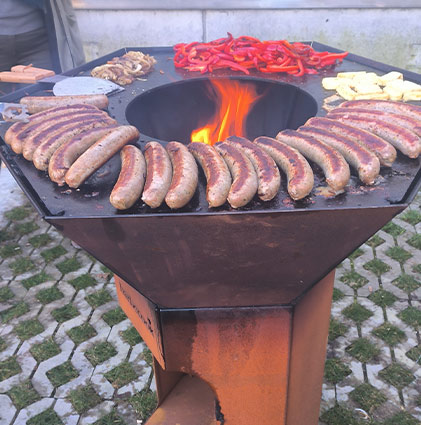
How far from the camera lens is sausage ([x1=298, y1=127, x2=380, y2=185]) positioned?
211 centimetres

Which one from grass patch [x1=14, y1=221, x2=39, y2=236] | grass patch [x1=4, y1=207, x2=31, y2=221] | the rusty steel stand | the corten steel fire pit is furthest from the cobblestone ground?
the rusty steel stand

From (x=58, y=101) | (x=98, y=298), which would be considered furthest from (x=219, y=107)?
(x=98, y=298)

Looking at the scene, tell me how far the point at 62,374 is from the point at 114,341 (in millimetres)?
600

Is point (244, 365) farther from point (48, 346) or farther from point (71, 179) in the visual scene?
point (48, 346)

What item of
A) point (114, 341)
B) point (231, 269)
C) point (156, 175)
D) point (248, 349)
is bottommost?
point (114, 341)

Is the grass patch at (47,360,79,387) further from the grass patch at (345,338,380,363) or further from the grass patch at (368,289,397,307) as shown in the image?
the grass patch at (368,289,397,307)

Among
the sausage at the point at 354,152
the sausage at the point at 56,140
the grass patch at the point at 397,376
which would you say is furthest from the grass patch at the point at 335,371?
the sausage at the point at 56,140

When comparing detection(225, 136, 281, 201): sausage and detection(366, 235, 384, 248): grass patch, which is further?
detection(366, 235, 384, 248): grass patch

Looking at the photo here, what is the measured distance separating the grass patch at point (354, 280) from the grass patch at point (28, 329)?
11.5 feet

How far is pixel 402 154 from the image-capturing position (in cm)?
244

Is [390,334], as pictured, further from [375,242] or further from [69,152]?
[69,152]

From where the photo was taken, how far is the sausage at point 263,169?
2.04m

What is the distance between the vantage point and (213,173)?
2.11m

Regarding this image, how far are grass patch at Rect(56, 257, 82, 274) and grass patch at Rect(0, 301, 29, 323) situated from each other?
662 millimetres
